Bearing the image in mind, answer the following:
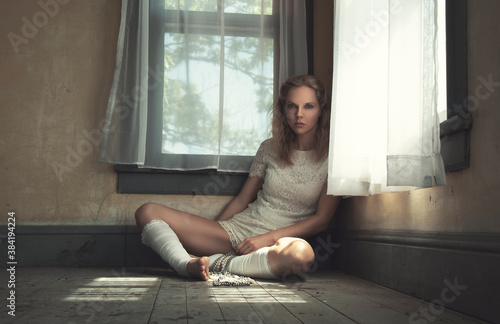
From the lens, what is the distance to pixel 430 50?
4.94 feet

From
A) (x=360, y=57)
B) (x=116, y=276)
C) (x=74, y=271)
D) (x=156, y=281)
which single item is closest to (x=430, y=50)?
(x=360, y=57)

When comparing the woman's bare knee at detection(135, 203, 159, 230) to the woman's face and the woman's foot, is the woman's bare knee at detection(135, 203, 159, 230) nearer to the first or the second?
the woman's foot

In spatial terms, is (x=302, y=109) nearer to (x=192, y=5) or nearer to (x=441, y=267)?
(x=192, y=5)

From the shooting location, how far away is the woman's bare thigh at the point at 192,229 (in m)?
2.38

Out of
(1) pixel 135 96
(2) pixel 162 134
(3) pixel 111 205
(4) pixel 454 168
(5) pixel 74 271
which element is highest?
(1) pixel 135 96

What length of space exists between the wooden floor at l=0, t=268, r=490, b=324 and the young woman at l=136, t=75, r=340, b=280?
0.87ft

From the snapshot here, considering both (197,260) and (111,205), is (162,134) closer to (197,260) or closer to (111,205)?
(111,205)

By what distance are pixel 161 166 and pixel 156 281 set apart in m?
0.80
